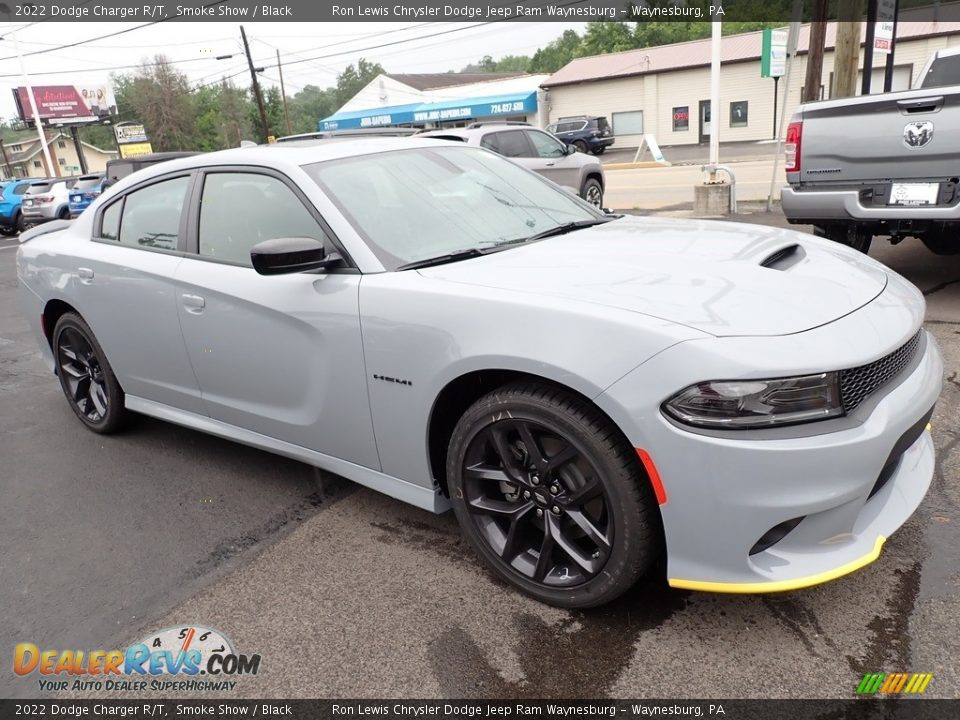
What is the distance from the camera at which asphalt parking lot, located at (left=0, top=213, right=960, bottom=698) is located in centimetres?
222

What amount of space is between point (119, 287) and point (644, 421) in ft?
9.75

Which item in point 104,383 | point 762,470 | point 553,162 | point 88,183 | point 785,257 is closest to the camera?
point 762,470

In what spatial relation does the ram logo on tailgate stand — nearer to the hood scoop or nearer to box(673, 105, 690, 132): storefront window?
the hood scoop

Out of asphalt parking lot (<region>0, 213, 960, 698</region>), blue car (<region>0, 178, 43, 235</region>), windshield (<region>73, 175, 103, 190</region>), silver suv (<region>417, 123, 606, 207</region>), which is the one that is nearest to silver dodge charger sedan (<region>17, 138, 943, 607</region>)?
asphalt parking lot (<region>0, 213, 960, 698</region>)

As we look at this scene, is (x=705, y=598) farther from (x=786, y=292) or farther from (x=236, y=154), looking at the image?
(x=236, y=154)

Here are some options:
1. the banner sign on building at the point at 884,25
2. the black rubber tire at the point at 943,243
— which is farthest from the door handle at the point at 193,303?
the banner sign on building at the point at 884,25

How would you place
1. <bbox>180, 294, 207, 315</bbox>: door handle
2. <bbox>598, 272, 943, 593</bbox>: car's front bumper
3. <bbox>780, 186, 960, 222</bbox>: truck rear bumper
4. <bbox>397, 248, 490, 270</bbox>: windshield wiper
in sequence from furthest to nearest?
1. <bbox>780, 186, 960, 222</bbox>: truck rear bumper
2. <bbox>180, 294, 207, 315</bbox>: door handle
3. <bbox>397, 248, 490, 270</bbox>: windshield wiper
4. <bbox>598, 272, 943, 593</bbox>: car's front bumper

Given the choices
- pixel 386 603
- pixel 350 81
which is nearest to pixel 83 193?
pixel 386 603

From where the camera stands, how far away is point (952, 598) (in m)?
2.39

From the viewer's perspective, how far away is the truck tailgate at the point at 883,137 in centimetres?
497

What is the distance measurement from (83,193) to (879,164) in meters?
18.9

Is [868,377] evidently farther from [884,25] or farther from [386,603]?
[884,25]

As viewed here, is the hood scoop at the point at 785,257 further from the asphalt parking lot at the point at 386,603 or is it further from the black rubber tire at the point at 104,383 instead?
the black rubber tire at the point at 104,383

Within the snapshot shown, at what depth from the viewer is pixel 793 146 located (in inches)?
228
